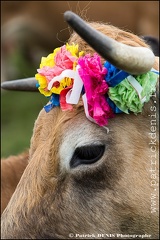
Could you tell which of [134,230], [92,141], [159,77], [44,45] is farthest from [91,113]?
[44,45]

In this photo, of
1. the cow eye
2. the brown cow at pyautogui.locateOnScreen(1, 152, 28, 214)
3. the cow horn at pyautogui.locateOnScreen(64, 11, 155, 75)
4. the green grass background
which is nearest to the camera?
the cow horn at pyautogui.locateOnScreen(64, 11, 155, 75)

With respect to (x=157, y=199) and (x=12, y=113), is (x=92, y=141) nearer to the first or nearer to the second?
(x=157, y=199)

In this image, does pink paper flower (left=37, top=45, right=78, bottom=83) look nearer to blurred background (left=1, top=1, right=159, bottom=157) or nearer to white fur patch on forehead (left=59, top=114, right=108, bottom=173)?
white fur patch on forehead (left=59, top=114, right=108, bottom=173)

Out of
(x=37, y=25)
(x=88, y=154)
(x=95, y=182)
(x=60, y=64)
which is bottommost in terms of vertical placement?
(x=95, y=182)

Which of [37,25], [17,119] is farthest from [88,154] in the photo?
[37,25]

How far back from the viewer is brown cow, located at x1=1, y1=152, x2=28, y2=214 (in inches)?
223

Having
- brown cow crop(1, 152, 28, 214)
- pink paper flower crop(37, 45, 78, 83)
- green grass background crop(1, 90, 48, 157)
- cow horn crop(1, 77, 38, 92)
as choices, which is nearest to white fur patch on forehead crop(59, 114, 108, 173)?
pink paper flower crop(37, 45, 78, 83)

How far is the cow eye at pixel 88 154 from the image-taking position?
389 centimetres

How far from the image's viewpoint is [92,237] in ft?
13.2

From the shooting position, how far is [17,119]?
1213 cm

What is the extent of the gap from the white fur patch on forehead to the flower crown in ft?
0.16

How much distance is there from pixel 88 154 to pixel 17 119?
8.33 meters

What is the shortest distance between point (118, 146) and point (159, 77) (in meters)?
0.48

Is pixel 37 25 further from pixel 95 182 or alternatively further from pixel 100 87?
pixel 95 182
